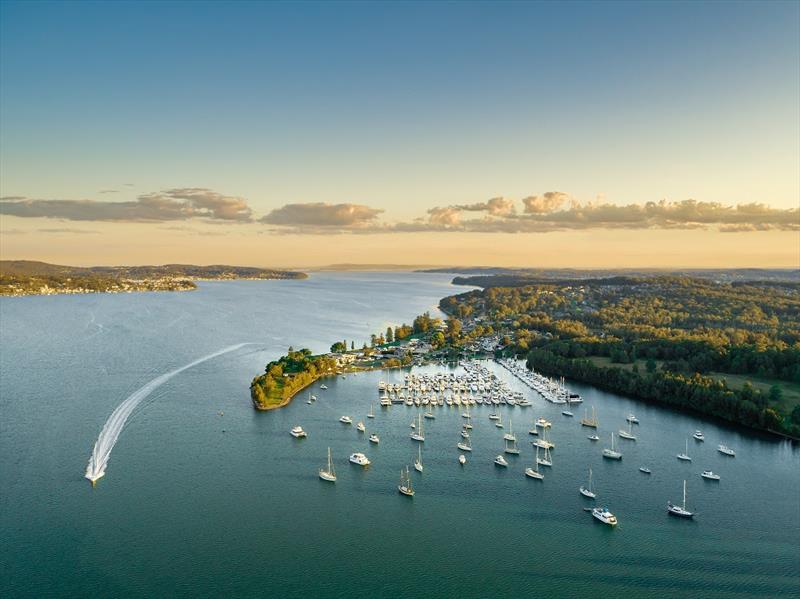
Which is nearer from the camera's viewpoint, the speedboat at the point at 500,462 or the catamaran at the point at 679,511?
the catamaran at the point at 679,511

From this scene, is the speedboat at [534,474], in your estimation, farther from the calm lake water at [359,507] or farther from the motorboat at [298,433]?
the motorboat at [298,433]

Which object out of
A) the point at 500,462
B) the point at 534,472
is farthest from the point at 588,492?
the point at 500,462

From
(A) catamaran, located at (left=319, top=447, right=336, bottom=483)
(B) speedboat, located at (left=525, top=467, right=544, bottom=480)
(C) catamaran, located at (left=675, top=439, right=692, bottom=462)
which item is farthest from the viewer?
(C) catamaran, located at (left=675, top=439, right=692, bottom=462)

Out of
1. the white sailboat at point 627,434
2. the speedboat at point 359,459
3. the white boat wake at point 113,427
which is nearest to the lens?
the white boat wake at point 113,427

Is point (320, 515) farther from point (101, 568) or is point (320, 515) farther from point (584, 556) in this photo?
point (584, 556)

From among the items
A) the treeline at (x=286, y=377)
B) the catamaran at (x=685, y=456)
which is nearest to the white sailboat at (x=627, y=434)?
the catamaran at (x=685, y=456)

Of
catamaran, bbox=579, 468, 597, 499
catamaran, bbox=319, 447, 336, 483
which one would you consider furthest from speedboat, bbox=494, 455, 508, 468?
catamaran, bbox=319, 447, 336, 483

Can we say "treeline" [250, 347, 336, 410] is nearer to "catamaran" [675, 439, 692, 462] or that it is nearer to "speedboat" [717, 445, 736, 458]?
"catamaran" [675, 439, 692, 462]
